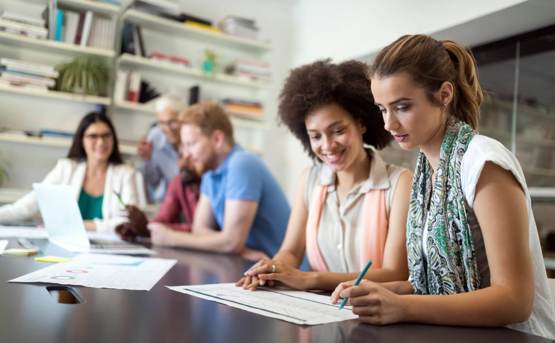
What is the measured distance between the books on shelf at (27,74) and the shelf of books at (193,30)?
678 mm

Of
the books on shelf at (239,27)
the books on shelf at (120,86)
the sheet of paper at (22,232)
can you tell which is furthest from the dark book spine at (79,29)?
the sheet of paper at (22,232)

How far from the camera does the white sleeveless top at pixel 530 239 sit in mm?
935

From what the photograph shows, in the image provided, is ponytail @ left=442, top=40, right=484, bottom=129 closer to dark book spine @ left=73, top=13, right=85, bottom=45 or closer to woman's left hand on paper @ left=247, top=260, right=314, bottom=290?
woman's left hand on paper @ left=247, top=260, right=314, bottom=290

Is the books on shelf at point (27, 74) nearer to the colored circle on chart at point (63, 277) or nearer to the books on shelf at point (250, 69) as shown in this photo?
the books on shelf at point (250, 69)

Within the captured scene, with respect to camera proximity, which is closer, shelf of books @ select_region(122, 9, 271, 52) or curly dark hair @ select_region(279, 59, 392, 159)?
curly dark hair @ select_region(279, 59, 392, 159)

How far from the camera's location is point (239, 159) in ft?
6.75

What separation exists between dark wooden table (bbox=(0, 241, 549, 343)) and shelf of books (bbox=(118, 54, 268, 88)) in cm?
273

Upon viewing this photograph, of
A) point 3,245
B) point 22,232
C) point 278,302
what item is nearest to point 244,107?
point 22,232

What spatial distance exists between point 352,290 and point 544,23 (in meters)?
2.33

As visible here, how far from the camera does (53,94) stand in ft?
10.7

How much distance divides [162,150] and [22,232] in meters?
1.42

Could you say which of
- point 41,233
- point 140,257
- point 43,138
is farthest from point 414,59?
point 43,138

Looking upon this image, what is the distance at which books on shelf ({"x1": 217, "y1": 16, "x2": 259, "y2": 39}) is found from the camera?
389 cm

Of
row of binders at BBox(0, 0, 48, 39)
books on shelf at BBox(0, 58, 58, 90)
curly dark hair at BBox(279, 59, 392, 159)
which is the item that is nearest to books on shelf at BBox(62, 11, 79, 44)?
row of binders at BBox(0, 0, 48, 39)
